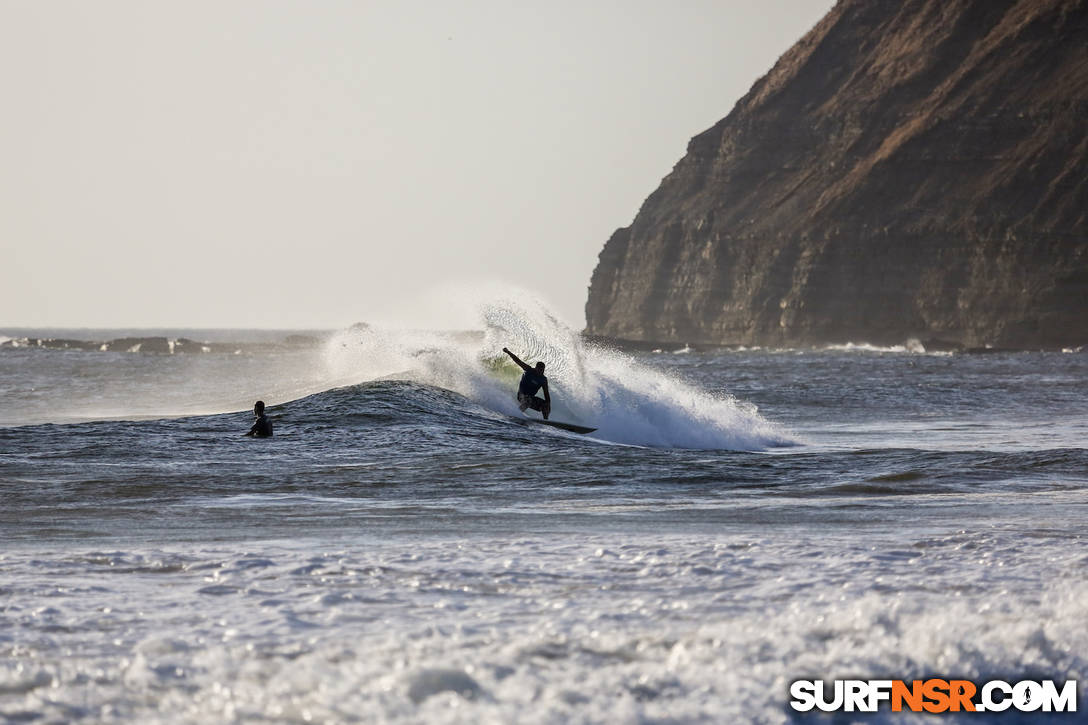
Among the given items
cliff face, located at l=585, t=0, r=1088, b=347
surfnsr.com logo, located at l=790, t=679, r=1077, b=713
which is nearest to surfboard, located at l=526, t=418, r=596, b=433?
surfnsr.com logo, located at l=790, t=679, r=1077, b=713

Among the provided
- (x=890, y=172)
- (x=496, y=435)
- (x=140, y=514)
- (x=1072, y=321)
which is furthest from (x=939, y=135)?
(x=140, y=514)

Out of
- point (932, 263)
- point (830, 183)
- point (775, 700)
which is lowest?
point (775, 700)

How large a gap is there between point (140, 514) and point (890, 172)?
115669 millimetres

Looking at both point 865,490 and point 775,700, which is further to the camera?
point 865,490

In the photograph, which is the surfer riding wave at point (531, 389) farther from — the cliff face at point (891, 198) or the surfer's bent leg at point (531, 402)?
the cliff face at point (891, 198)

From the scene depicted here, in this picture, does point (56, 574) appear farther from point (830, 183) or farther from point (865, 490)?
point (830, 183)

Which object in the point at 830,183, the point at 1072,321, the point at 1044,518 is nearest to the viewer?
the point at 1044,518

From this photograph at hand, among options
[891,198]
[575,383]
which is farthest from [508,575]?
[891,198]

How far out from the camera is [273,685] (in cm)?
550

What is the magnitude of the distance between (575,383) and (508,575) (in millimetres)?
16746

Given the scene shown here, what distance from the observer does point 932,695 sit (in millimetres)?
5551

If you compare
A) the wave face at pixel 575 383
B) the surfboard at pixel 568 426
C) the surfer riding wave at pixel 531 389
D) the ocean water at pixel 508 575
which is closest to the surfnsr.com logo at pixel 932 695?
the ocean water at pixel 508 575

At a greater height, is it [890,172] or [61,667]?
[890,172]

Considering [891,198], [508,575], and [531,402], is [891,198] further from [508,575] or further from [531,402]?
[508,575]
